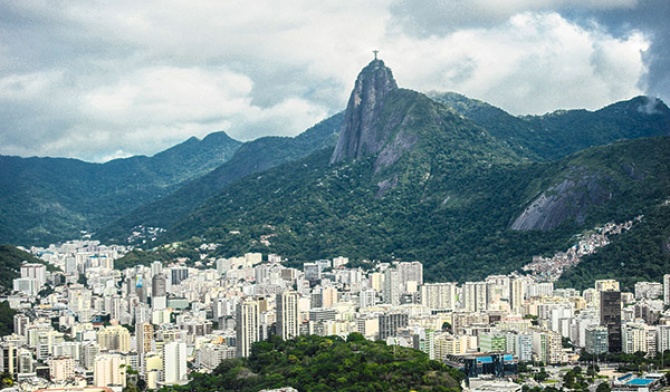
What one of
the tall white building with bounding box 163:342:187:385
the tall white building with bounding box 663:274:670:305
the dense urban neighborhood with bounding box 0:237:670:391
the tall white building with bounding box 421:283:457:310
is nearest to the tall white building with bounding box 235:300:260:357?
the dense urban neighborhood with bounding box 0:237:670:391

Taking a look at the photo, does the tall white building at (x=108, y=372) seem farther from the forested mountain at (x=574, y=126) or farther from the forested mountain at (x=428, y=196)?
the forested mountain at (x=574, y=126)

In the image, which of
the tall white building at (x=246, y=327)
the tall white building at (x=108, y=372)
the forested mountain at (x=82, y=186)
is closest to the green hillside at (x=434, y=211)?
the tall white building at (x=246, y=327)

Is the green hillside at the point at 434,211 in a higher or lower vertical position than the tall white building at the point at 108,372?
higher

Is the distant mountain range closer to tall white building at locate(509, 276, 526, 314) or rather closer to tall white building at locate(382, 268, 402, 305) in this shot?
tall white building at locate(382, 268, 402, 305)

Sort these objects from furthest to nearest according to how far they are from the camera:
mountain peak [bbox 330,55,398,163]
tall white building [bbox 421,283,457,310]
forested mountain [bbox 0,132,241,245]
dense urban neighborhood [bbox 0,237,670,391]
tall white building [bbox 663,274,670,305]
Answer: forested mountain [bbox 0,132,241,245]
mountain peak [bbox 330,55,398,163]
tall white building [bbox 421,283,457,310]
tall white building [bbox 663,274,670,305]
dense urban neighborhood [bbox 0,237,670,391]

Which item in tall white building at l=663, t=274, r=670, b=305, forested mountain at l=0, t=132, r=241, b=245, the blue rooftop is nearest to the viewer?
the blue rooftop

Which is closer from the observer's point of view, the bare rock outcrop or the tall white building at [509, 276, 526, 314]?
the tall white building at [509, 276, 526, 314]

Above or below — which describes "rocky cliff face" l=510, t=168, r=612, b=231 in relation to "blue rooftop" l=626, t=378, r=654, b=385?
above

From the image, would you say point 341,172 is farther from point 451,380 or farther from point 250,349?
point 451,380
